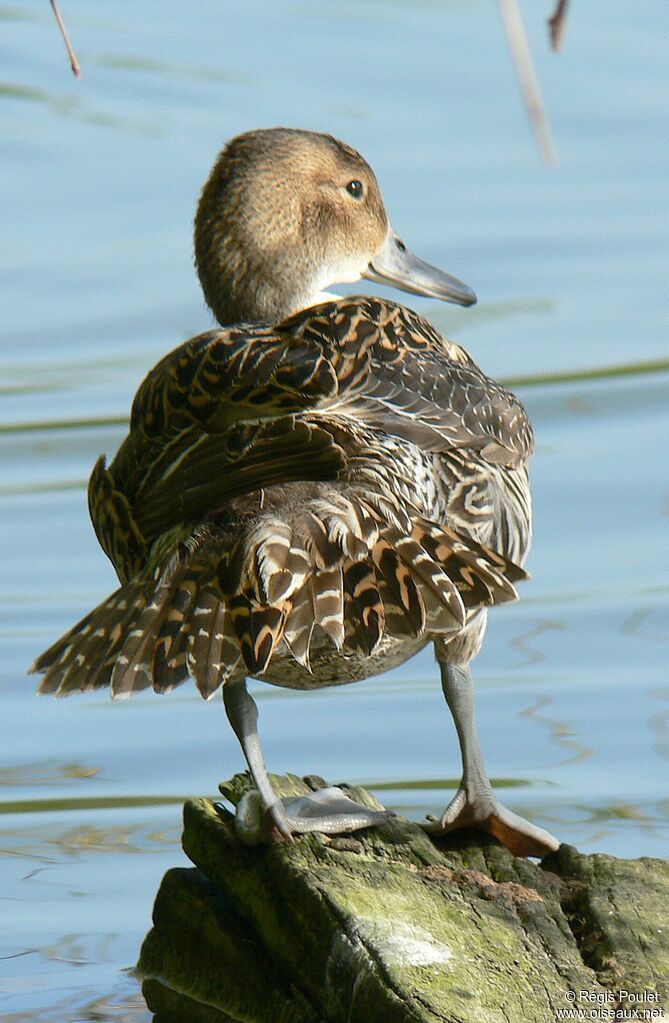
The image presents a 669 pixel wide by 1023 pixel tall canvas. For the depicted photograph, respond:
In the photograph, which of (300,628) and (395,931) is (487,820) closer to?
(395,931)

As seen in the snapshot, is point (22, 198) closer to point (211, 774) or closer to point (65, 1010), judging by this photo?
point (211, 774)

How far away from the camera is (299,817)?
4910mm

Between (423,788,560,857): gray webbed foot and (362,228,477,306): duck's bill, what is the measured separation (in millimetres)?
2566

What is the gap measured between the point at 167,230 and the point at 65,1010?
689 cm

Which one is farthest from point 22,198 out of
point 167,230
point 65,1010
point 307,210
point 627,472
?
point 65,1010

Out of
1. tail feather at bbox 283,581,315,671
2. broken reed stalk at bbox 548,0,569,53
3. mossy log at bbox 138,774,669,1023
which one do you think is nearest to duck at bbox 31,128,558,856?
tail feather at bbox 283,581,315,671

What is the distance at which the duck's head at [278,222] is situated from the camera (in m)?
6.54

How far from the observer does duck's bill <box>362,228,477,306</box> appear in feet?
23.8

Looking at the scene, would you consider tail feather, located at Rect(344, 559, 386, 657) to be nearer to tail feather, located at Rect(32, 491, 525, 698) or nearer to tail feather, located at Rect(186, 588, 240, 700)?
tail feather, located at Rect(32, 491, 525, 698)

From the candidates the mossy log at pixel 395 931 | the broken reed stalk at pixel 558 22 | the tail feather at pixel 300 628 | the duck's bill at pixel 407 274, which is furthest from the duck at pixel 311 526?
the broken reed stalk at pixel 558 22

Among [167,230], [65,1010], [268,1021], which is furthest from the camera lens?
[167,230]

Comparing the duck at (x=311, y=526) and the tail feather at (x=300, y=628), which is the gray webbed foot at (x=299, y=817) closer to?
→ the duck at (x=311, y=526)

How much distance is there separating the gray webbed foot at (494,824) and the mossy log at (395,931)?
4cm

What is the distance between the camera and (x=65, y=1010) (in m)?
5.23
